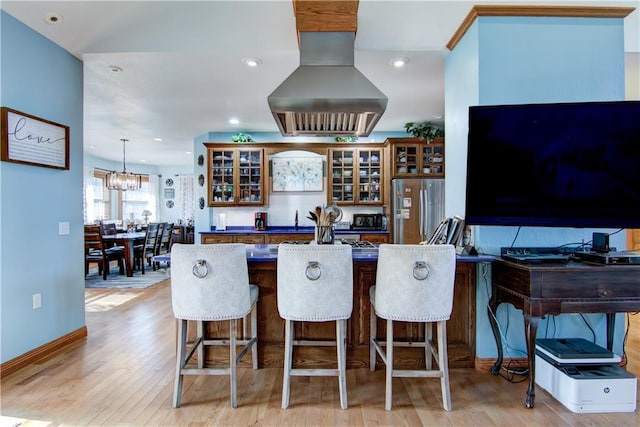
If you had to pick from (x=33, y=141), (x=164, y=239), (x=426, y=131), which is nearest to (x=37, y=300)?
(x=33, y=141)

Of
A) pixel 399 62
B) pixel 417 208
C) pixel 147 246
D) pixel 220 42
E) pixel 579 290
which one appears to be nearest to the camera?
pixel 579 290

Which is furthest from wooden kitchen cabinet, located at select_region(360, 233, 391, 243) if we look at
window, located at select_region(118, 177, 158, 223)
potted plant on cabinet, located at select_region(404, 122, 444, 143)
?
window, located at select_region(118, 177, 158, 223)

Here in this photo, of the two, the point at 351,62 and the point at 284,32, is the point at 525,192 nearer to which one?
the point at 351,62

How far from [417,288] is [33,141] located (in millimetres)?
3109

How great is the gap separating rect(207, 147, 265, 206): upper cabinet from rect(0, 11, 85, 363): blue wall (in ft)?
8.75

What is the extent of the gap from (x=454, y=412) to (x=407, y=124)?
437cm

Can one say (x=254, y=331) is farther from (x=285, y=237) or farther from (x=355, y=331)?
(x=285, y=237)

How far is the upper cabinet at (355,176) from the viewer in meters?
5.75

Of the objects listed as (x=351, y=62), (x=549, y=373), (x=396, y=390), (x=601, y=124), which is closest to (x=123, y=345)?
(x=396, y=390)

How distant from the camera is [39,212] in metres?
2.78

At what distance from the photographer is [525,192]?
232 centimetres

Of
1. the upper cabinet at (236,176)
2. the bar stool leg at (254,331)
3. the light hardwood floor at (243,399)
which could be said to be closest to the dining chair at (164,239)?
the upper cabinet at (236,176)

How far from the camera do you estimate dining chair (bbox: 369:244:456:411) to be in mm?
1971

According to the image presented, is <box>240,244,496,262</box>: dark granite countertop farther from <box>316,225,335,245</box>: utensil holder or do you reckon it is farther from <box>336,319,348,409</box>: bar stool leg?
<box>336,319,348,409</box>: bar stool leg
